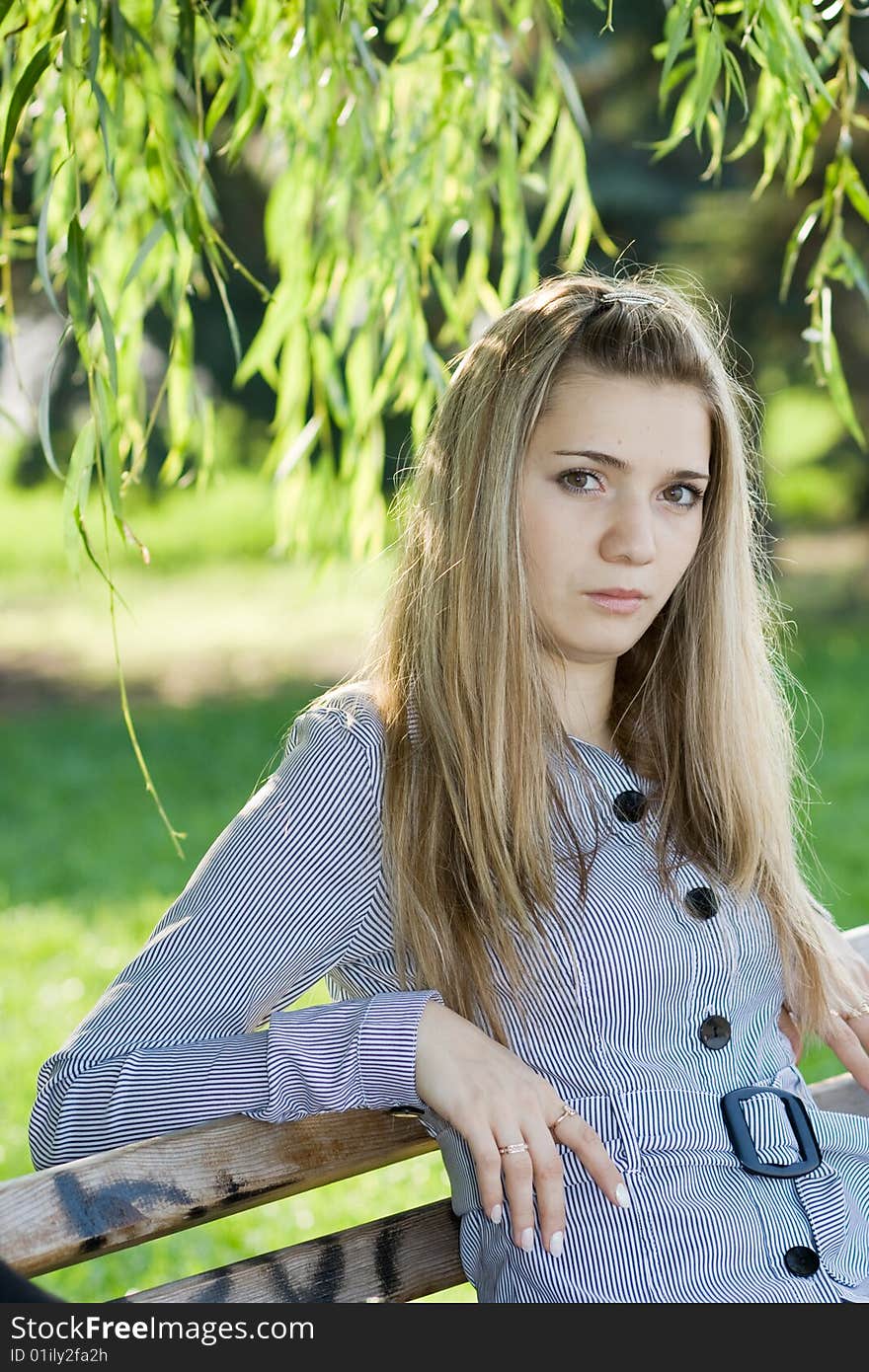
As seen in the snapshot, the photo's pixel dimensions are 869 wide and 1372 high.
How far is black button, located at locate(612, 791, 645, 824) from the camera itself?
6.65 feet

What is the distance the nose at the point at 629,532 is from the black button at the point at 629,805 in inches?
12.6

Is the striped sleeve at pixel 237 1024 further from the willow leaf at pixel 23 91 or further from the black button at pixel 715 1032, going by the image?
the willow leaf at pixel 23 91

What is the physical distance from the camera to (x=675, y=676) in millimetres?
2232

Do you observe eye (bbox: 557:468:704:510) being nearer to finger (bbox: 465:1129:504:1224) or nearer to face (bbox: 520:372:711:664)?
face (bbox: 520:372:711:664)

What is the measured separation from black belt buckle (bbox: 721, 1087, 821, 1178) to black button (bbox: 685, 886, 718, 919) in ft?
0.71

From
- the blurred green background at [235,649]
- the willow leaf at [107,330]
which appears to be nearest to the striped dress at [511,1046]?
the willow leaf at [107,330]

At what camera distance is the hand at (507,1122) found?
1.60 m

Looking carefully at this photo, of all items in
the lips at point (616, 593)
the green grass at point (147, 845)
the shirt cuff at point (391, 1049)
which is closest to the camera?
the shirt cuff at point (391, 1049)

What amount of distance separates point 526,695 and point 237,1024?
0.54 meters

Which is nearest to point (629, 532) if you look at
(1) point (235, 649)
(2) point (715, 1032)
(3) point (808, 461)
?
(2) point (715, 1032)

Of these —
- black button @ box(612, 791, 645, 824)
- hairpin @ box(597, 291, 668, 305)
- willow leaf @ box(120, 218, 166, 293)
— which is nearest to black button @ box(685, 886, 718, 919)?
black button @ box(612, 791, 645, 824)

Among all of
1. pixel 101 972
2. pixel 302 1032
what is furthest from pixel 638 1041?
pixel 101 972

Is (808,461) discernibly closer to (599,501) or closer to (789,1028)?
(789,1028)

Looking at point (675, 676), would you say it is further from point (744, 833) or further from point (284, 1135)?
point (284, 1135)
